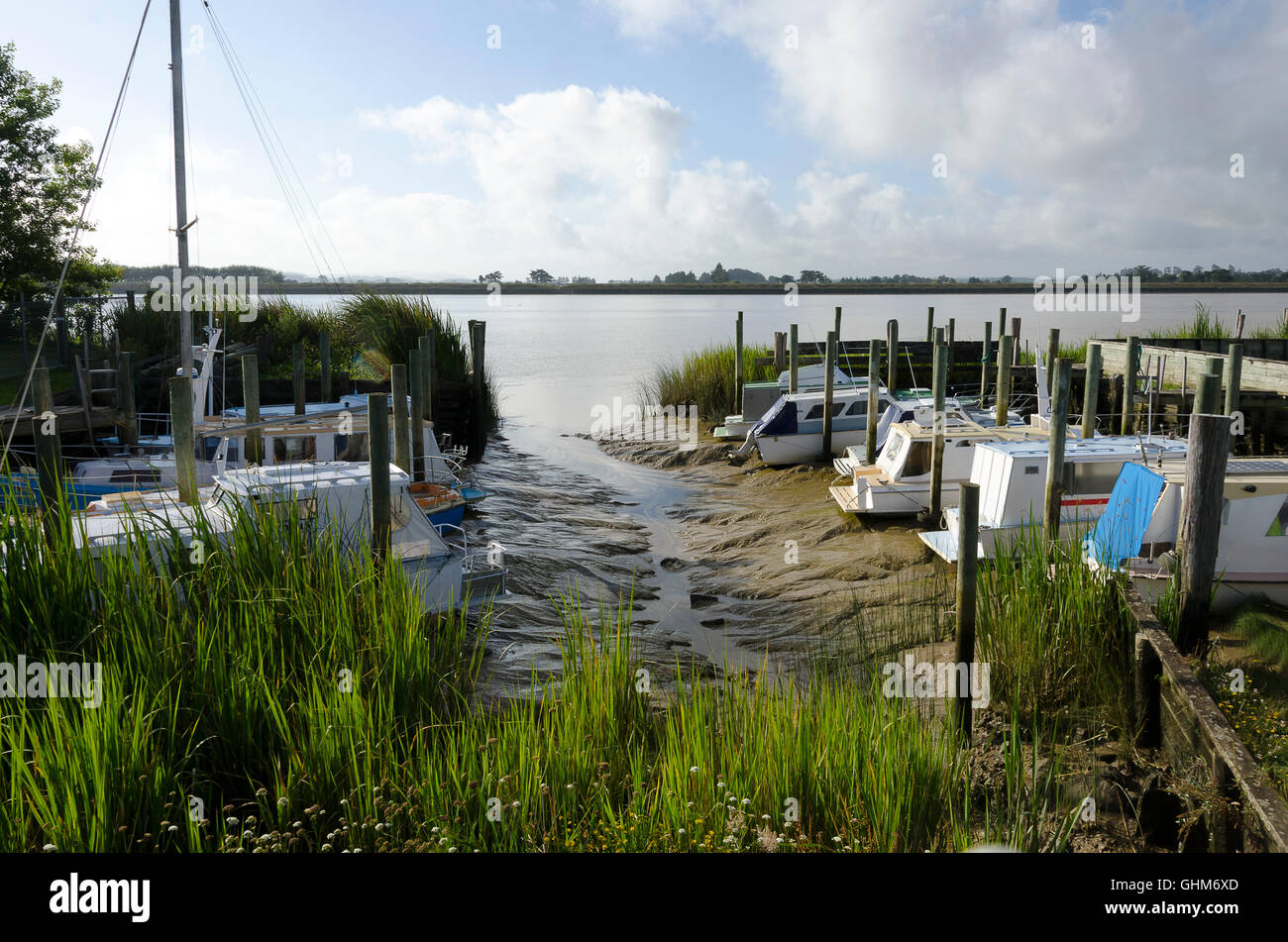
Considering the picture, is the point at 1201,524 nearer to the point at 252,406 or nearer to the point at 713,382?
the point at 252,406

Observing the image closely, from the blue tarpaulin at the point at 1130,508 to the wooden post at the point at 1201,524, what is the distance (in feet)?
7.79

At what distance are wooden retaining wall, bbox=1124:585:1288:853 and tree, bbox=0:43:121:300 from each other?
1139 inches

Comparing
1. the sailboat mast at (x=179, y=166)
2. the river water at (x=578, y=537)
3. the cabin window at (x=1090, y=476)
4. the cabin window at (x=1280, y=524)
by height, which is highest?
the sailboat mast at (x=179, y=166)

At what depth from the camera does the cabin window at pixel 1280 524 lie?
37.2ft

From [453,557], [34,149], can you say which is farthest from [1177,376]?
[34,149]

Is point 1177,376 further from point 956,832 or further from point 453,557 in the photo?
point 956,832

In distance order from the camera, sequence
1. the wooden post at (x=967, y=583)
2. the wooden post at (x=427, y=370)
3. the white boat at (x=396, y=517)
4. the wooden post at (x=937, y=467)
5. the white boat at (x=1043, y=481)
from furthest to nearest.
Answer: the wooden post at (x=427, y=370)
the wooden post at (x=937, y=467)
the white boat at (x=1043, y=481)
the white boat at (x=396, y=517)
the wooden post at (x=967, y=583)

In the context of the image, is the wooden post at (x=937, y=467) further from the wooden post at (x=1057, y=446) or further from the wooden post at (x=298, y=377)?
the wooden post at (x=298, y=377)

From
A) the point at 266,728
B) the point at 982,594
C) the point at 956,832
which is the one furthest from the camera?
the point at 982,594

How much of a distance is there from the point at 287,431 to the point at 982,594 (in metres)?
10.9

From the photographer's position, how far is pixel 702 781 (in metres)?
5.59

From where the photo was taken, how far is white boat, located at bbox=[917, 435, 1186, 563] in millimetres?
13164

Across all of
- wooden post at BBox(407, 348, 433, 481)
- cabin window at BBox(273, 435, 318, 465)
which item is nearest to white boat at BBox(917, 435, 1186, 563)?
wooden post at BBox(407, 348, 433, 481)

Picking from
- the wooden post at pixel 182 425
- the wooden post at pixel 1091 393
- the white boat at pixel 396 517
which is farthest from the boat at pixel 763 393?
the wooden post at pixel 182 425
